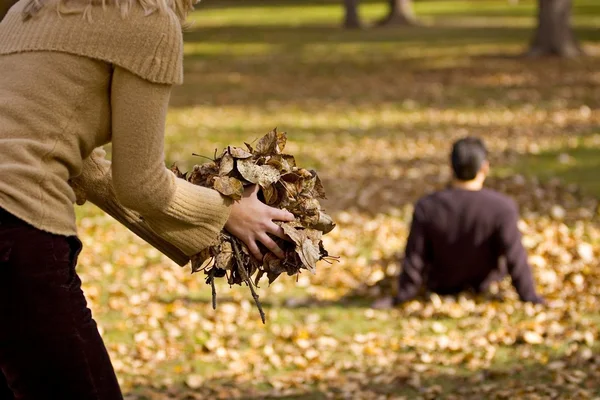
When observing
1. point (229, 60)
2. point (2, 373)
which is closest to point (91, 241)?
point (2, 373)

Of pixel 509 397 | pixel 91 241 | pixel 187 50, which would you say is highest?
pixel 187 50

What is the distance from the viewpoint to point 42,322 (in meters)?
2.58

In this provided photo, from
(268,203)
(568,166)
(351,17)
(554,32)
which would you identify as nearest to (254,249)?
(268,203)

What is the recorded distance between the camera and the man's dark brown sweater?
680 centimetres

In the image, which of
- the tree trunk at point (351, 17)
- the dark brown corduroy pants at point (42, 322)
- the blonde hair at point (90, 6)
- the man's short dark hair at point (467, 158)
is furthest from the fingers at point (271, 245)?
the tree trunk at point (351, 17)

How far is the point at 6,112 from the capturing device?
2594 mm

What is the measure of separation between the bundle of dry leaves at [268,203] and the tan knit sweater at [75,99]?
1.28 ft

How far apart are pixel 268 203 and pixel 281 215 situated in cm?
13

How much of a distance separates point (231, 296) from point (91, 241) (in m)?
2.08

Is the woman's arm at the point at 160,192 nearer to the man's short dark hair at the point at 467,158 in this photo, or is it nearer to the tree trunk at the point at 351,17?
the man's short dark hair at the point at 467,158

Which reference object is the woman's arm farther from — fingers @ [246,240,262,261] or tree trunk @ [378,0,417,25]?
tree trunk @ [378,0,417,25]

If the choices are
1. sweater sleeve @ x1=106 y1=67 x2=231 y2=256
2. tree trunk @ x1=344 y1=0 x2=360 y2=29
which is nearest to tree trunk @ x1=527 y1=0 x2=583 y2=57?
tree trunk @ x1=344 y1=0 x2=360 y2=29

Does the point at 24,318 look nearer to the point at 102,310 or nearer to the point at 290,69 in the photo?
the point at 102,310

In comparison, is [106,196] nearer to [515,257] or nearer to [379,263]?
[515,257]
